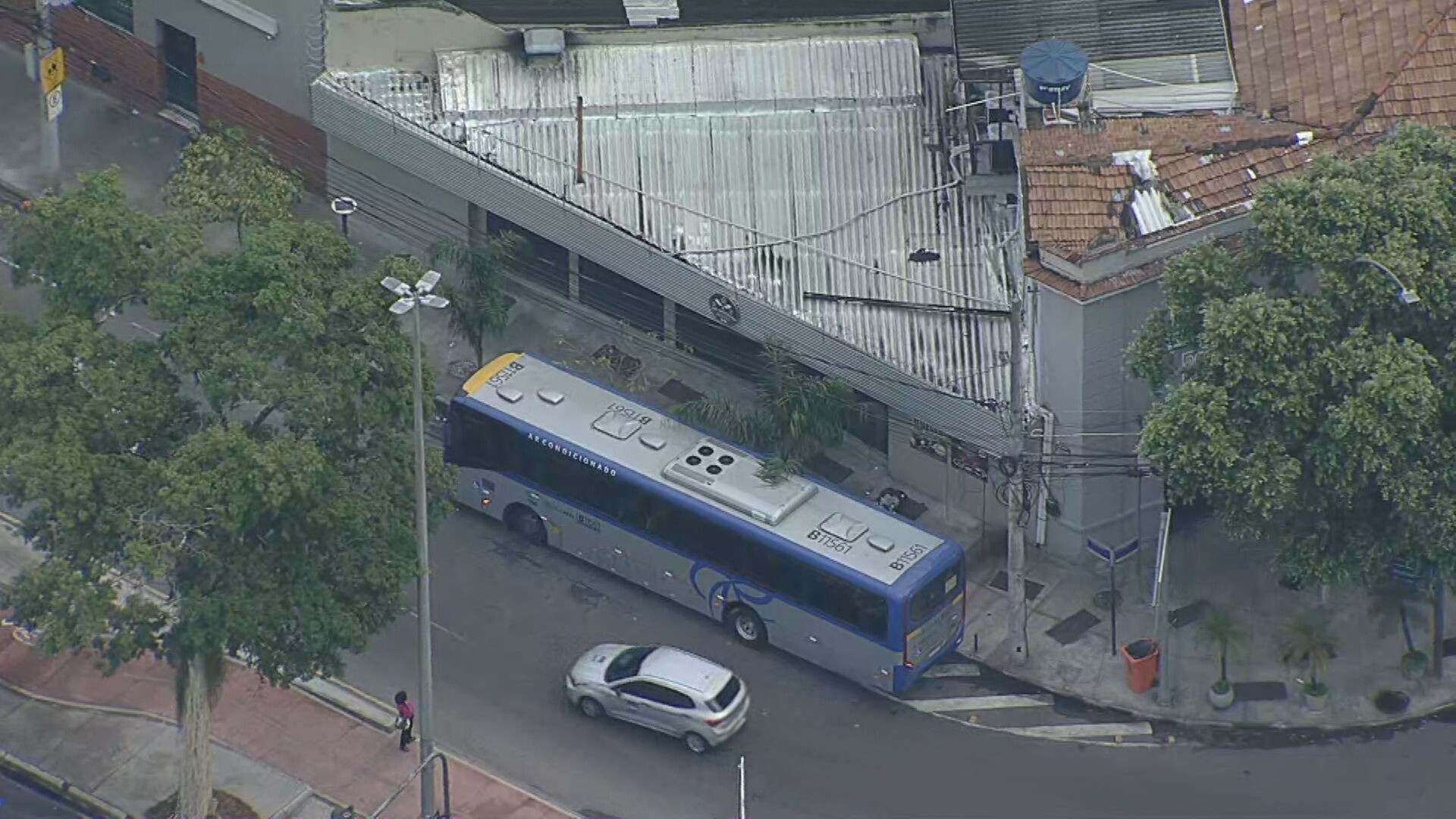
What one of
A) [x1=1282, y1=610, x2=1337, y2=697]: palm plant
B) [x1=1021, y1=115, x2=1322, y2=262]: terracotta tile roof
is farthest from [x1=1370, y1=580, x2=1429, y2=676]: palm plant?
[x1=1021, y1=115, x2=1322, y2=262]: terracotta tile roof

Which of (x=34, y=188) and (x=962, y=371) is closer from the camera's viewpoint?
(x=962, y=371)

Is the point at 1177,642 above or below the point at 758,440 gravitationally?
below

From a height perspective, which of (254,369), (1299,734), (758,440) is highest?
(254,369)

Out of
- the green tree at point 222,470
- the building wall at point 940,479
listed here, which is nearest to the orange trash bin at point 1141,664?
the building wall at point 940,479

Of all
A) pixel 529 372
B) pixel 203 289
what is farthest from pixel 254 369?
pixel 529 372

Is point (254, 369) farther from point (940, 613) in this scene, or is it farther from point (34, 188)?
point (34, 188)

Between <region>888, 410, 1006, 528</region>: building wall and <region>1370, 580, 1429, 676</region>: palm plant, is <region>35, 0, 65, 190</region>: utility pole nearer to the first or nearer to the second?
<region>888, 410, 1006, 528</region>: building wall

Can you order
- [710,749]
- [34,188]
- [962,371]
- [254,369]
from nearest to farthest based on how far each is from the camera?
[254,369] < [710,749] < [962,371] < [34,188]
